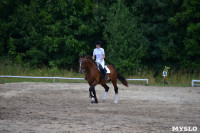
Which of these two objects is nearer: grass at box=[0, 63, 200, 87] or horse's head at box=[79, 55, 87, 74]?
horse's head at box=[79, 55, 87, 74]

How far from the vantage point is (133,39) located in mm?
32062

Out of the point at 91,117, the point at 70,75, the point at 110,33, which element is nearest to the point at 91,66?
the point at 91,117

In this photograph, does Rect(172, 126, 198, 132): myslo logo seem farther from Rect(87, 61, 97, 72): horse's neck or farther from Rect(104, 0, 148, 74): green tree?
Rect(104, 0, 148, 74): green tree

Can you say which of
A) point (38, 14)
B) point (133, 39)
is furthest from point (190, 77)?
point (38, 14)

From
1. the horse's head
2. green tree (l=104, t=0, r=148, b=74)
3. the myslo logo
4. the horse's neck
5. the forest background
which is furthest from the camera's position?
the forest background

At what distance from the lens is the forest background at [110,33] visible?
102ft

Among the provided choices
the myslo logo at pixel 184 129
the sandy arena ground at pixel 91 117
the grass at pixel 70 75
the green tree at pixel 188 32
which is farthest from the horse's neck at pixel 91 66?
the green tree at pixel 188 32

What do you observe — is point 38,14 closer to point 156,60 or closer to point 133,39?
point 133,39

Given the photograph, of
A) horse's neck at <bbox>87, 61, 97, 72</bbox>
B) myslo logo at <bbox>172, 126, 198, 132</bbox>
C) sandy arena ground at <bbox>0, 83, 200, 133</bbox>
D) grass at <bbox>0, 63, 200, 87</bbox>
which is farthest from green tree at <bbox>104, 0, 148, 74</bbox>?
myslo logo at <bbox>172, 126, 198, 132</bbox>

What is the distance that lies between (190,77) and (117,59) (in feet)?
24.6

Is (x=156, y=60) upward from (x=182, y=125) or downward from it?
upward

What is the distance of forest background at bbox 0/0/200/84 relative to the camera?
3117 cm

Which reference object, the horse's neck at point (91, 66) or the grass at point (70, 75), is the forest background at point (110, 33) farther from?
the horse's neck at point (91, 66)

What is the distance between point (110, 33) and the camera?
32000 mm
